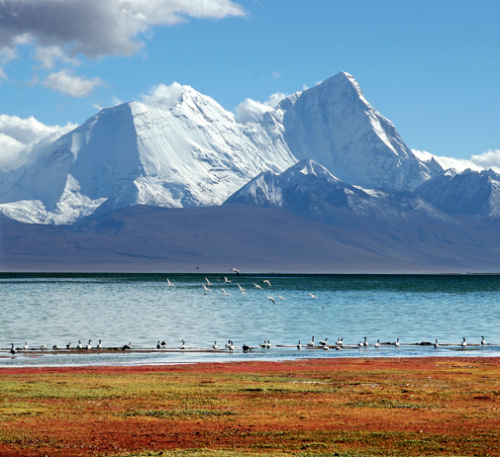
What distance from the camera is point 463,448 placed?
27.2 meters

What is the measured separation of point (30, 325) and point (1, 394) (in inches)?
2397

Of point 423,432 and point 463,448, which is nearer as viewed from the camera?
point 463,448

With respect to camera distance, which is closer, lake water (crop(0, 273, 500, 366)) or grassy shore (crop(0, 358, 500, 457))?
grassy shore (crop(0, 358, 500, 457))

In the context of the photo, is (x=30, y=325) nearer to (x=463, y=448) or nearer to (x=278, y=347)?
(x=278, y=347)

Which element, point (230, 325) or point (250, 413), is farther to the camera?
point (230, 325)

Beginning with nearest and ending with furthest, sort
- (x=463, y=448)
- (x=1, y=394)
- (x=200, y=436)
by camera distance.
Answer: (x=463, y=448), (x=200, y=436), (x=1, y=394)

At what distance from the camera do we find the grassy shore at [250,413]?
27469 mm

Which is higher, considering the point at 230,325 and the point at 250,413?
the point at 250,413

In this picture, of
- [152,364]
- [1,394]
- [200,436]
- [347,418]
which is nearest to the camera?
[200,436]

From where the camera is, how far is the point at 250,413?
3303 centimetres

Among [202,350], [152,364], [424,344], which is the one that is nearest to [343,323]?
[424,344]

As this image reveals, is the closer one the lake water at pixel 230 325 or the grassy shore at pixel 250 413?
the grassy shore at pixel 250 413

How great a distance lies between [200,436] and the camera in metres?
29.2

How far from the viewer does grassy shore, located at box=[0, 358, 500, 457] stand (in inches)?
1081
